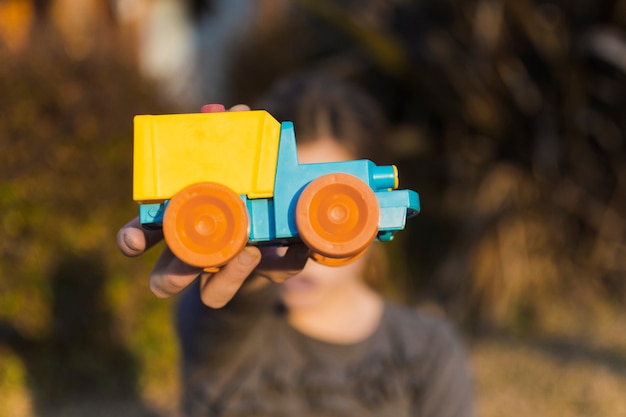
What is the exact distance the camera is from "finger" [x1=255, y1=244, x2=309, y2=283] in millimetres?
1122

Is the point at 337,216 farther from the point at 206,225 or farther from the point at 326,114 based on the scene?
the point at 326,114

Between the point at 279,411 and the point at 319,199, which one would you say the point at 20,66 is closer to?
the point at 279,411

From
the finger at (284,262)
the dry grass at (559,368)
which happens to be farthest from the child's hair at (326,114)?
the dry grass at (559,368)

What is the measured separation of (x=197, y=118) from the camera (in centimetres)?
108

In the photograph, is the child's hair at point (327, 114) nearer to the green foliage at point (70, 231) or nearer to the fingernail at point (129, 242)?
the fingernail at point (129, 242)

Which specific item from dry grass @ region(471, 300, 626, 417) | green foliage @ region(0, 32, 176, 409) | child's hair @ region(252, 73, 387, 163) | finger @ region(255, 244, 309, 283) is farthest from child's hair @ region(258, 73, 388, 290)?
dry grass @ region(471, 300, 626, 417)

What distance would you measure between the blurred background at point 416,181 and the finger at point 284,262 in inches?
93.6

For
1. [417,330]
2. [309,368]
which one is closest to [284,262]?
[309,368]

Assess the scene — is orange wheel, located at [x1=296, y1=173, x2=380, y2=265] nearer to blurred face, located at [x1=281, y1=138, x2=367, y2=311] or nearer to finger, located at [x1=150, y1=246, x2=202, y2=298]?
finger, located at [x1=150, y1=246, x2=202, y2=298]

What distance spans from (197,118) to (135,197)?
16 centimetres

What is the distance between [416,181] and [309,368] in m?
4.08

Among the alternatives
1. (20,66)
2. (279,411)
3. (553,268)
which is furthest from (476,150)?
(279,411)

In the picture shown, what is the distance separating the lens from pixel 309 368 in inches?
79.1

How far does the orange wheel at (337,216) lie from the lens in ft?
3.36
